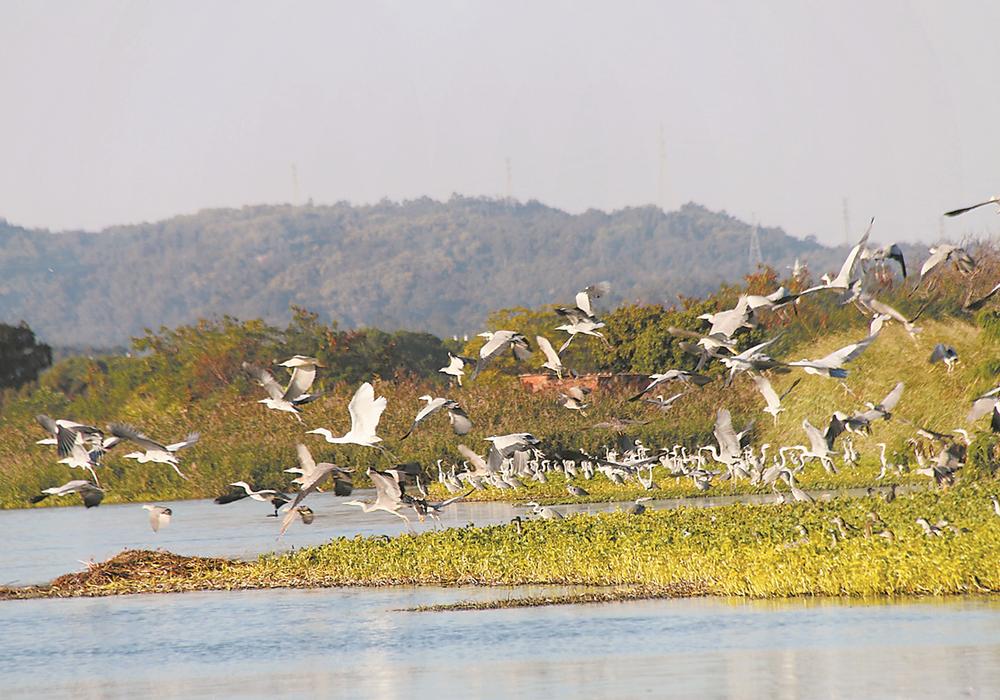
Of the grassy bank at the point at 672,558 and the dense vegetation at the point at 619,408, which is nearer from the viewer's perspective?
the grassy bank at the point at 672,558

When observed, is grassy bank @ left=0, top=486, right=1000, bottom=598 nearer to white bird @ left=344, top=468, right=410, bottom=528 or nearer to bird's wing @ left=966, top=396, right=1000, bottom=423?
bird's wing @ left=966, top=396, right=1000, bottom=423

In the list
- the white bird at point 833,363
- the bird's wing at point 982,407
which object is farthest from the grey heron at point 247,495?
the bird's wing at point 982,407

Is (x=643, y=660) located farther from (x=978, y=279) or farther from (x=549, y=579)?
(x=978, y=279)

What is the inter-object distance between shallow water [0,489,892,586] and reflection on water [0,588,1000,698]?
27.6 feet

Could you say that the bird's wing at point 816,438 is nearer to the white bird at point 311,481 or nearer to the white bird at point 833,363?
the white bird at point 833,363

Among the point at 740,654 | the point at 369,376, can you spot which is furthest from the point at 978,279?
the point at 740,654

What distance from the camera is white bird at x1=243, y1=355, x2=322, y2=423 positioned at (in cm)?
2114

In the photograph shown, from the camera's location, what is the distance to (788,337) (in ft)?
192

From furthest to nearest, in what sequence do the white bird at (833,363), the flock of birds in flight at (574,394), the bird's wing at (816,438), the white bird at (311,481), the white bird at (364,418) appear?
the bird's wing at (816,438) → the white bird at (364,418) → the white bird at (311,481) → the flock of birds in flight at (574,394) → the white bird at (833,363)

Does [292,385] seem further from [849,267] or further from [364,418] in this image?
[849,267]

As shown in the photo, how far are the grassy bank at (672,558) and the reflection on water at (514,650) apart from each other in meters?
0.55

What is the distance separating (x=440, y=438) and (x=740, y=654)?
119 feet

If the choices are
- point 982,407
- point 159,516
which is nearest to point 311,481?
point 159,516

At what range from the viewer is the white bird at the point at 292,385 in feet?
69.4
